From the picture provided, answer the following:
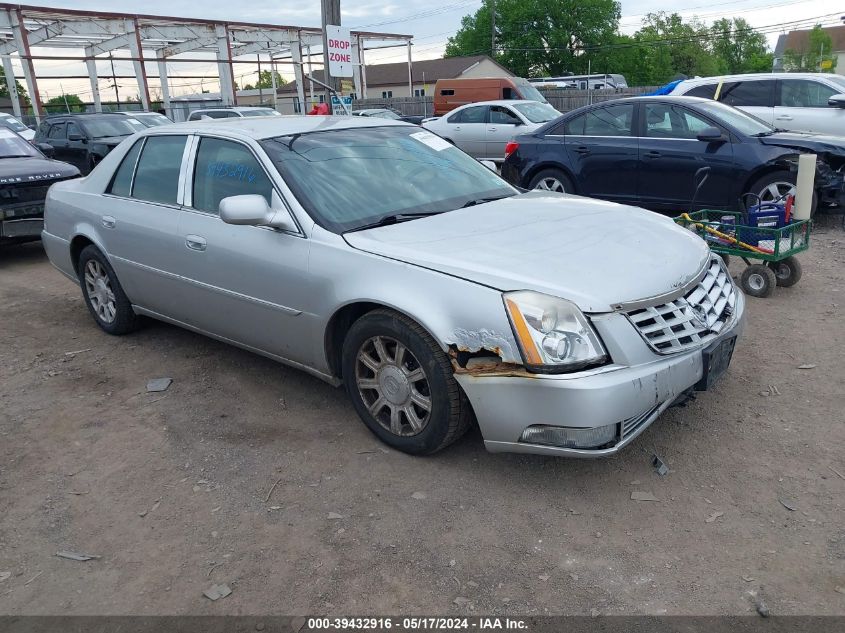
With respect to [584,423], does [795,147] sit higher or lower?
higher

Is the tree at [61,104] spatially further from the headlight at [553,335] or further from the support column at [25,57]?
the headlight at [553,335]

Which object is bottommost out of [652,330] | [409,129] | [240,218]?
[652,330]

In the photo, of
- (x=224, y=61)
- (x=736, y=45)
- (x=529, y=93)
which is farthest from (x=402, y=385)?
(x=736, y=45)

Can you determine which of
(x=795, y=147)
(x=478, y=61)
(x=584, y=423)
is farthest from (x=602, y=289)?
(x=478, y=61)

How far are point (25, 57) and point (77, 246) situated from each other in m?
25.1

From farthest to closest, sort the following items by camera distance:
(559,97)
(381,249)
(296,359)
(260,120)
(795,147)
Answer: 1. (559,97)
2. (795,147)
3. (260,120)
4. (296,359)
5. (381,249)

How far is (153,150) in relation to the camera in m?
4.86

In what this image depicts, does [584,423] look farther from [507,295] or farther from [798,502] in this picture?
[798,502]

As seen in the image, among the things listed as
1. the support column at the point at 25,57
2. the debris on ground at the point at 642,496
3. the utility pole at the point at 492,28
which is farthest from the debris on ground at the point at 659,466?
the utility pole at the point at 492,28

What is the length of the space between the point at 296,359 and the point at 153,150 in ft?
6.68

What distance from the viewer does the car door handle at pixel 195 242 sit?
4.21 metres

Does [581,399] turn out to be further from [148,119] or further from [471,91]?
[471,91]

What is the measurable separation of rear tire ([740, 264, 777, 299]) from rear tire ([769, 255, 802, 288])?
229 mm

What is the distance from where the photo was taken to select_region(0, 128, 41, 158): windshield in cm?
895
